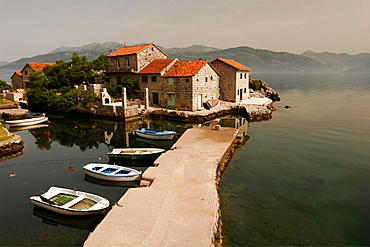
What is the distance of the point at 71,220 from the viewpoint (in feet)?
40.2

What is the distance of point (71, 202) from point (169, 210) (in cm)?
558

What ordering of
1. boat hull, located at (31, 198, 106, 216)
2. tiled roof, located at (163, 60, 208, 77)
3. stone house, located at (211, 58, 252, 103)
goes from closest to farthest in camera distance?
boat hull, located at (31, 198, 106, 216), tiled roof, located at (163, 60, 208, 77), stone house, located at (211, 58, 252, 103)

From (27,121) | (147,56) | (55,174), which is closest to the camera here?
(55,174)

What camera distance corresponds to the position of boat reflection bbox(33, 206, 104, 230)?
38.8ft

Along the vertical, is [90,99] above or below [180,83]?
below

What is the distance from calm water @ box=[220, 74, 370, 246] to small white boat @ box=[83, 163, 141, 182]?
18.7 feet

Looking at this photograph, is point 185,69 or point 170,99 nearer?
point 185,69

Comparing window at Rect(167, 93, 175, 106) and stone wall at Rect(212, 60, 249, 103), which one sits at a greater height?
stone wall at Rect(212, 60, 249, 103)

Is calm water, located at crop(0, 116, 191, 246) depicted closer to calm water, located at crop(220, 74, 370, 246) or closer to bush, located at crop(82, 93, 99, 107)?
bush, located at crop(82, 93, 99, 107)

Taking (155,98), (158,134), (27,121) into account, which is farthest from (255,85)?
(27,121)

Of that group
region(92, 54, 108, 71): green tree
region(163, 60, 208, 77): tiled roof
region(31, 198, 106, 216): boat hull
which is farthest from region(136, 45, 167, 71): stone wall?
region(31, 198, 106, 216): boat hull

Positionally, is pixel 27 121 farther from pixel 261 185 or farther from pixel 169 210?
pixel 261 185

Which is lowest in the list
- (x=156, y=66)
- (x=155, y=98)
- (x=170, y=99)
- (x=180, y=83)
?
(x=170, y=99)

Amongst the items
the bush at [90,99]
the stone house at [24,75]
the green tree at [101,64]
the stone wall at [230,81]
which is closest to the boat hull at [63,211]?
the bush at [90,99]
